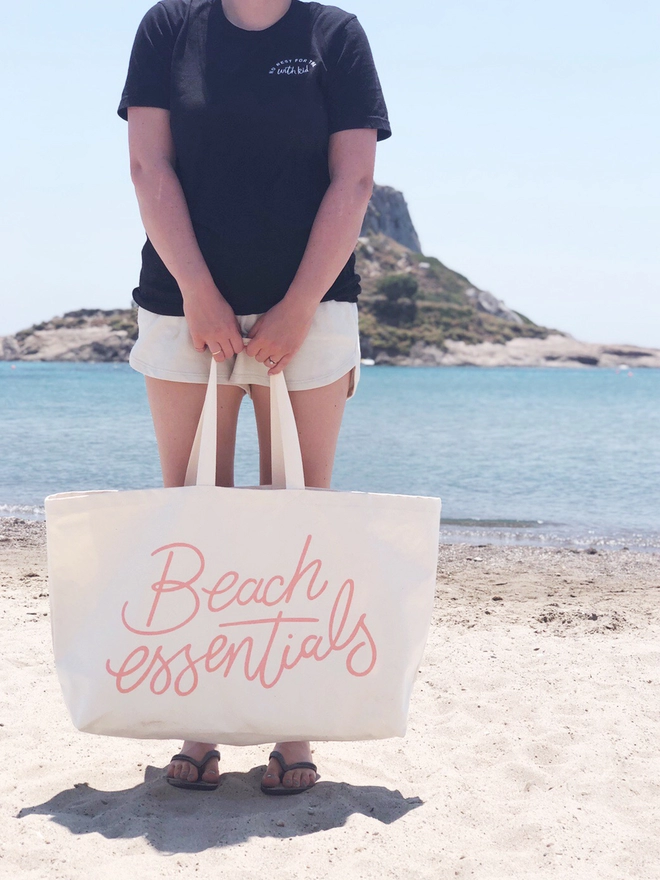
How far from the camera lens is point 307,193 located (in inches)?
82.3

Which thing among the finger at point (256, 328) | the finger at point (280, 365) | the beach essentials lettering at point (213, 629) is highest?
the finger at point (256, 328)

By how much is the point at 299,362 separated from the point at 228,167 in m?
0.49

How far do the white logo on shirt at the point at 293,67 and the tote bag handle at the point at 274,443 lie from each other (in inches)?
27.8

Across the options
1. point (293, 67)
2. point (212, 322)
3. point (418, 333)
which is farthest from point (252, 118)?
point (418, 333)

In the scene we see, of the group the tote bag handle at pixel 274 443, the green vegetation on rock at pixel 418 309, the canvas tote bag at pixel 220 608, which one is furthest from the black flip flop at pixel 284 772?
the green vegetation on rock at pixel 418 309

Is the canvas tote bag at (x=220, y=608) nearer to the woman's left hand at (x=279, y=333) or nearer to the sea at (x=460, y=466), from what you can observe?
the woman's left hand at (x=279, y=333)

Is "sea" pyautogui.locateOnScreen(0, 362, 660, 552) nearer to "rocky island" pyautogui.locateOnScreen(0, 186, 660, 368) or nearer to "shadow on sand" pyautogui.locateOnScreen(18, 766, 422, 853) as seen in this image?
"shadow on sand" pyautogui.locateOnScreen(18, 766, 422, 853)

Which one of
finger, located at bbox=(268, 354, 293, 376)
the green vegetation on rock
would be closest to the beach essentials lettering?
finger, located at bbox=(268, 354, 293, 376)

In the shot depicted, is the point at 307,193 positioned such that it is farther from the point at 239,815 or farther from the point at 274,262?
the point at 239,815

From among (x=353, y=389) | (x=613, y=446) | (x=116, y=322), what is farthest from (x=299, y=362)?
(x=116, y=322)

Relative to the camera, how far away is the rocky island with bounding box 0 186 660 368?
Result: 3246 inches

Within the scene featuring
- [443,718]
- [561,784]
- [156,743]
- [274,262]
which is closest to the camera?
[274,262]

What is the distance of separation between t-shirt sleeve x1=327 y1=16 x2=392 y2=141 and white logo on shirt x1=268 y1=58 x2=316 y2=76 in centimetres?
6

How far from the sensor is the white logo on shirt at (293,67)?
80.0 inches
